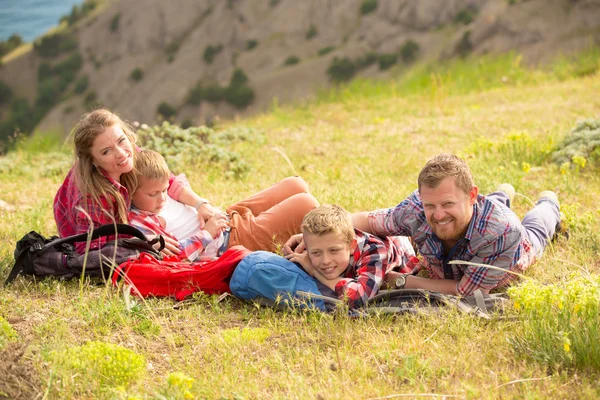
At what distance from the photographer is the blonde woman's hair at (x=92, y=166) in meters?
4.67

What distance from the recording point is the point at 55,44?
208 feet

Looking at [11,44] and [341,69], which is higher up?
[11,44]

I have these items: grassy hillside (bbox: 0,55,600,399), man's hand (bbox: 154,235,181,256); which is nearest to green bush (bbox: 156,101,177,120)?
grassy hillside (bbox: 0,55,600,399)

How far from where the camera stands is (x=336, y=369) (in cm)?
328

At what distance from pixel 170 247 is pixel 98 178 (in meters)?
0.75

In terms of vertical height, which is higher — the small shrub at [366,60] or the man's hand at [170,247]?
the man's hand at [170,247]

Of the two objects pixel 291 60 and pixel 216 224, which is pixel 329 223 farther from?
pixel 291 60

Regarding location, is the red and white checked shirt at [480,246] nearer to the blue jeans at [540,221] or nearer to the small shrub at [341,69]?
the blue jeans at [540,221]

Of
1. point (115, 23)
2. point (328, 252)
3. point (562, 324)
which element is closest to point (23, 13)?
point (328, 252)

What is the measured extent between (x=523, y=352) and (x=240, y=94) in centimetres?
4637

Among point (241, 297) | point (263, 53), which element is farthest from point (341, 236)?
point (263, 53)

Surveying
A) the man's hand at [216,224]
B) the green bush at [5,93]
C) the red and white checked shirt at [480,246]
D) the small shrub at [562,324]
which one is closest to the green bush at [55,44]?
the green bush at [5,93]

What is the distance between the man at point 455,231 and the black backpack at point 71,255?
168 cm

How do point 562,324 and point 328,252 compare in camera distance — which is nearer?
point 562,324
